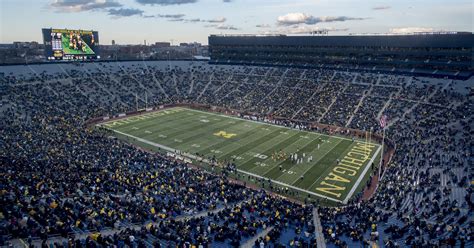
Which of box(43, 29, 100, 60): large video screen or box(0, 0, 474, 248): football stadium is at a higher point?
box(43, 29, 100, 60): large video screen

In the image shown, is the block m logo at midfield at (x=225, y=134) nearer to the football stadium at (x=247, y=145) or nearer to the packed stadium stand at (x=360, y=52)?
the football stadium at (x=247, y=145)

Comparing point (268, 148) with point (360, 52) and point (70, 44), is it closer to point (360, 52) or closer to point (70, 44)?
point (360, 52)

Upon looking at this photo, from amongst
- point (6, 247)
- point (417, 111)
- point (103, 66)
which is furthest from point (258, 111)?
point (6, 247)

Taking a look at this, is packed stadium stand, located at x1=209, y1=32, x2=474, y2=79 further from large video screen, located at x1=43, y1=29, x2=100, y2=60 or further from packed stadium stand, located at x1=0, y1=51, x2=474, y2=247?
large video screen, located at x1=43, y1=29, x2=100, y2=60

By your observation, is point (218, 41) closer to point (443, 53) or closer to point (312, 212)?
point (443, 53)

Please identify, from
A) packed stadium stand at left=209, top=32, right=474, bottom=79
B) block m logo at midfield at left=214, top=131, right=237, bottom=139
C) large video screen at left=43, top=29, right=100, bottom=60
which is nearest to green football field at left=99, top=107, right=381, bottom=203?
block m logo at midfield at left=214, top=131, right=237, bottom=139

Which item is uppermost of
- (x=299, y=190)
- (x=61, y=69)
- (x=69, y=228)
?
(x=61, y=69)

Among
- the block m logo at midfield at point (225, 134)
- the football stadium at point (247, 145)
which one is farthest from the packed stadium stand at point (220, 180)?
the block m logo at midfield at point (225, 134)
